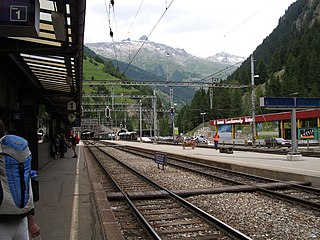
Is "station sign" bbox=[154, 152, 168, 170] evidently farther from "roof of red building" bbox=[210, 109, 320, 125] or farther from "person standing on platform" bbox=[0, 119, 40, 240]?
"roof of red building" bbox=[210, 109, 320, 125]

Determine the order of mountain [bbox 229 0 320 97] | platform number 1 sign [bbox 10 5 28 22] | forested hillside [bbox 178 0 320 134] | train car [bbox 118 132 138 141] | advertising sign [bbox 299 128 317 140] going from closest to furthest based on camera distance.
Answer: platform number 1 sign [bbox 10 5 28 22], advertising sign [bbox 299 128 317 140], train car [bbox 118 132 138 141], forested hillside [bbox 178 0 320 134], mountain [bbox 229 0 320 97]

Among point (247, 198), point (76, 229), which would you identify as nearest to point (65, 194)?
point (76, 229)

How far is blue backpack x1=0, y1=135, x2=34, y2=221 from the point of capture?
3.37 meters

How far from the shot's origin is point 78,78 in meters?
14.3

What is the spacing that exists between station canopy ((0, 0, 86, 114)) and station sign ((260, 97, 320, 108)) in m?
9.63

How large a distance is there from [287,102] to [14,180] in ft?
62.5

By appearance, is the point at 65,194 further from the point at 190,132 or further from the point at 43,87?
the point at 190,132

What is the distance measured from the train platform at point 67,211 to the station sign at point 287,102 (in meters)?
10.7

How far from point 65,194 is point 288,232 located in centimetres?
614

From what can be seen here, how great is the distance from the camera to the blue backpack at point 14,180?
3367 mm

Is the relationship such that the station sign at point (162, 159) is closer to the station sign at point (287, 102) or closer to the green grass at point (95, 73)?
the station sign at point (287, 102)

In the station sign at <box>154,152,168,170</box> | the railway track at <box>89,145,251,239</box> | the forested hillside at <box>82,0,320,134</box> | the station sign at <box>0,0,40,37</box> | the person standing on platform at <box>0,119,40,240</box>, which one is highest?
the forested hillside at <box>82,0,320,134</box>

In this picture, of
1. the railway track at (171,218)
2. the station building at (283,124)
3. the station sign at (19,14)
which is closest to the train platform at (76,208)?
the railway track at (171,218)

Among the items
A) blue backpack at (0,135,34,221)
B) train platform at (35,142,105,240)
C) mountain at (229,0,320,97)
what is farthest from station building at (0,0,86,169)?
mountain at (229,0,320,97)
